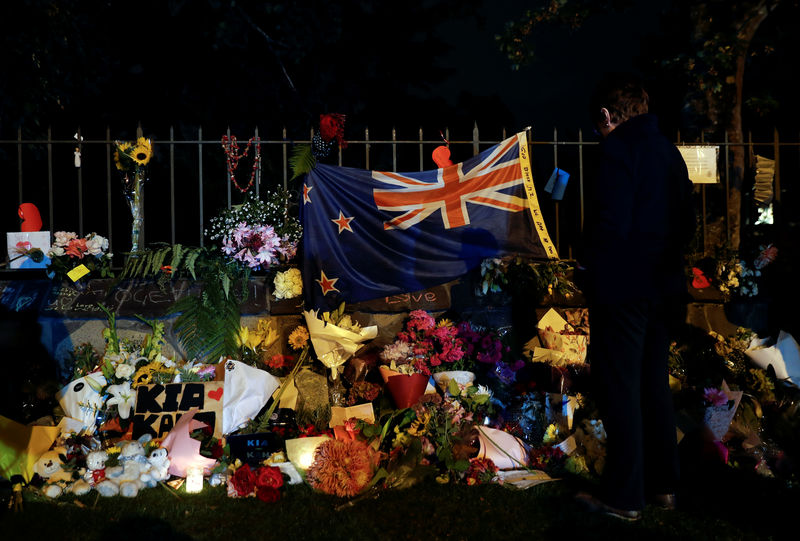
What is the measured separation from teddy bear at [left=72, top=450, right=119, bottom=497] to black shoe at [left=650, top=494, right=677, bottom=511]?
2.81 meters

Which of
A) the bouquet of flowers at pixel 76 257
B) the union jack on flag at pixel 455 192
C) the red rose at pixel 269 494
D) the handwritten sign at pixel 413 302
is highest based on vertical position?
the union jack on flag at pixel 455 192

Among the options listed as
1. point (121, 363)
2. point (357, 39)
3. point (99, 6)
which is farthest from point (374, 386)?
point (357, 39)

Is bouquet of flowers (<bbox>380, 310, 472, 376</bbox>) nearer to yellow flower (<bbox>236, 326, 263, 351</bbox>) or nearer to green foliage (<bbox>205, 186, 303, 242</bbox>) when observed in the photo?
yellow flower (<bbox>236, 326, 263, 351</bbox>)

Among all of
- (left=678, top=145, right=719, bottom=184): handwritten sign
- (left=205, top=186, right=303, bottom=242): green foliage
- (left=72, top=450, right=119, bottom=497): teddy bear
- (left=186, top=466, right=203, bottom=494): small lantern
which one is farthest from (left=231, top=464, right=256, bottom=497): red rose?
(left=678, top=145, right=719, bottom=184): handwritten sign

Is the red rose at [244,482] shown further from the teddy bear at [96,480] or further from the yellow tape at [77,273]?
the yellow tape at [77,273]

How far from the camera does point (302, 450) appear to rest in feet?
13.0

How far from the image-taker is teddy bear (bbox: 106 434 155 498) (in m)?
3.62

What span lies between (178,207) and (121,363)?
7858 millimetres

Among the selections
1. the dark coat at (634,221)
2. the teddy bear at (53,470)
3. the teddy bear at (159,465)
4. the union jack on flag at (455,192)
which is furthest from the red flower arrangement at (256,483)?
the union jack on flag at (455,192)

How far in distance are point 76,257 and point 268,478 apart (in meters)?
2.90

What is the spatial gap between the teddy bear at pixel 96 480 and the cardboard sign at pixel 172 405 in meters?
0.52

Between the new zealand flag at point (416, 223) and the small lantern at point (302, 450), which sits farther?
the new zealand flag at point (416, 223)

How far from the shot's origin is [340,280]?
5473 mm

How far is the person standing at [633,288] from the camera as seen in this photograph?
119 inches
